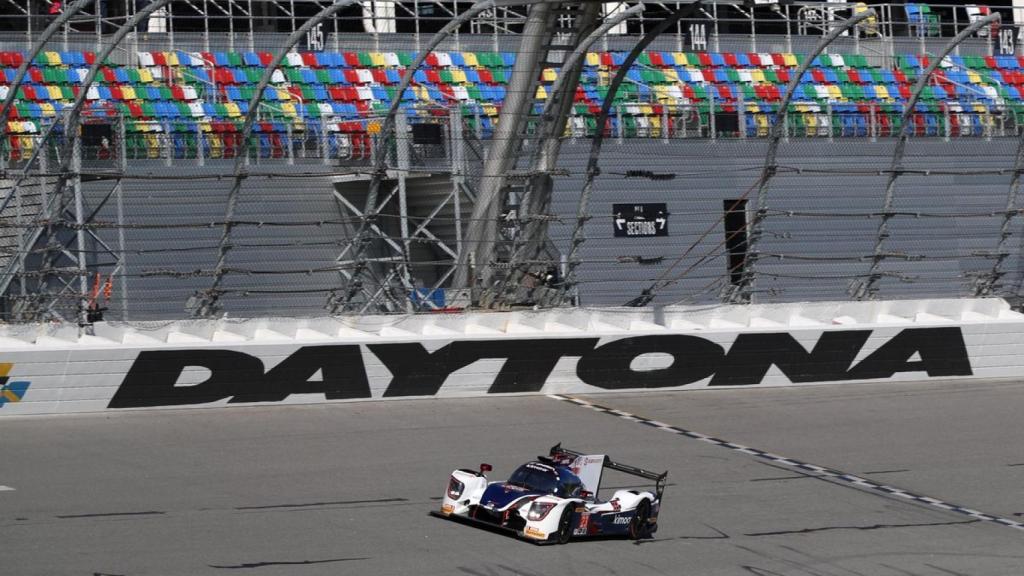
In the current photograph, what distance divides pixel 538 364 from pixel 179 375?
366 cm

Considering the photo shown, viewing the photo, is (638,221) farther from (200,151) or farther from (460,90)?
(460,90)

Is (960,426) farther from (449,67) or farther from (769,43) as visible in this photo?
(769,43)

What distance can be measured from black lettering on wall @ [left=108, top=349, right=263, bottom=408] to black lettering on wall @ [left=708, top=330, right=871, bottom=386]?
505cm

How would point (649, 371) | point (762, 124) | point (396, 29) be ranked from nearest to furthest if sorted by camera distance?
1. point (649, 371)
2. point (762, 124)
3. point (396, 29)

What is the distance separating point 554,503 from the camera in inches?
374

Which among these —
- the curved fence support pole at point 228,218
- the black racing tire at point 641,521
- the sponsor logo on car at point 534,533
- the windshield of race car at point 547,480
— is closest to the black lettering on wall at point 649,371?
the curved fence support pole at point 228,218

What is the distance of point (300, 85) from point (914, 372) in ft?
37.9

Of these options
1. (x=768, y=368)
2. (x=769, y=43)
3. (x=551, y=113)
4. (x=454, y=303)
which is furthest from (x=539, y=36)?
(x=769, y=43)

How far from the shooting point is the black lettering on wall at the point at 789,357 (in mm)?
16172

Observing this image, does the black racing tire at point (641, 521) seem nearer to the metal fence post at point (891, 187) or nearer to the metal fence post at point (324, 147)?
the metal fence post at point (891, 187)

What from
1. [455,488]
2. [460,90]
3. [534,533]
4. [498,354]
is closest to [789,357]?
[498,354]

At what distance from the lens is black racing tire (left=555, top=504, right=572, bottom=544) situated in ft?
31.1

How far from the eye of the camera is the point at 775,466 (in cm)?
1227

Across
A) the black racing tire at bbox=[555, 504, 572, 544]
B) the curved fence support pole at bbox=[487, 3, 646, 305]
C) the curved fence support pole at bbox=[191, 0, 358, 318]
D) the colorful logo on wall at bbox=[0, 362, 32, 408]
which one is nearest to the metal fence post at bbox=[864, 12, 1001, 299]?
the curved fence support pole at bbox=[487, 3, 646, 305]
